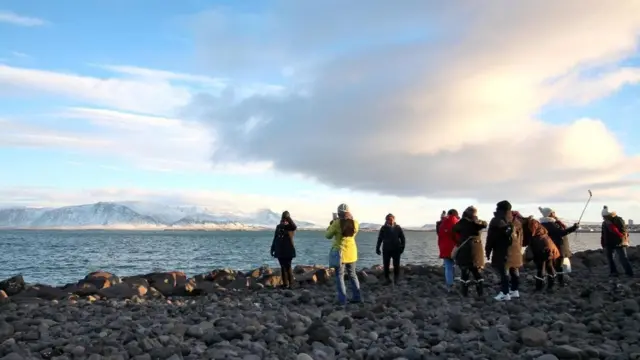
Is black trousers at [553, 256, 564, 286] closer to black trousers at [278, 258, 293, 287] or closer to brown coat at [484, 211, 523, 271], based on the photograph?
brown coat at [484, 211, 523, 271]

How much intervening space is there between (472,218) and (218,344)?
6590 mm

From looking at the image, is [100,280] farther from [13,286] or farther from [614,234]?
[614,234]

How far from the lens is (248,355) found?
6715mm

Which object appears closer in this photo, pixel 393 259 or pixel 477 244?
pixel 477 244

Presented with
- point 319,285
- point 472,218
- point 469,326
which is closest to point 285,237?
point 319,285

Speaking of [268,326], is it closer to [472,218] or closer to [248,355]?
[248,355]

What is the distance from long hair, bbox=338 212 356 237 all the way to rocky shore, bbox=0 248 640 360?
1569mm

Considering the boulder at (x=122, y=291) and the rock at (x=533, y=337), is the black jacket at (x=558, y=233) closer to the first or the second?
the rock at (x=533, y=337)

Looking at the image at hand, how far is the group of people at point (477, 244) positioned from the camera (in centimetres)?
1120

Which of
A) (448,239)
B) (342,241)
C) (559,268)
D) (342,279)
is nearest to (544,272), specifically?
(559,268)

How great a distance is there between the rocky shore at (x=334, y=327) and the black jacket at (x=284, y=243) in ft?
4.22

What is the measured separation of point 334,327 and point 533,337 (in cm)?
293

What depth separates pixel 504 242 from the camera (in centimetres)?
1122

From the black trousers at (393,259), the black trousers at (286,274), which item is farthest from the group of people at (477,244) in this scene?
the black trousers at (286,274)
